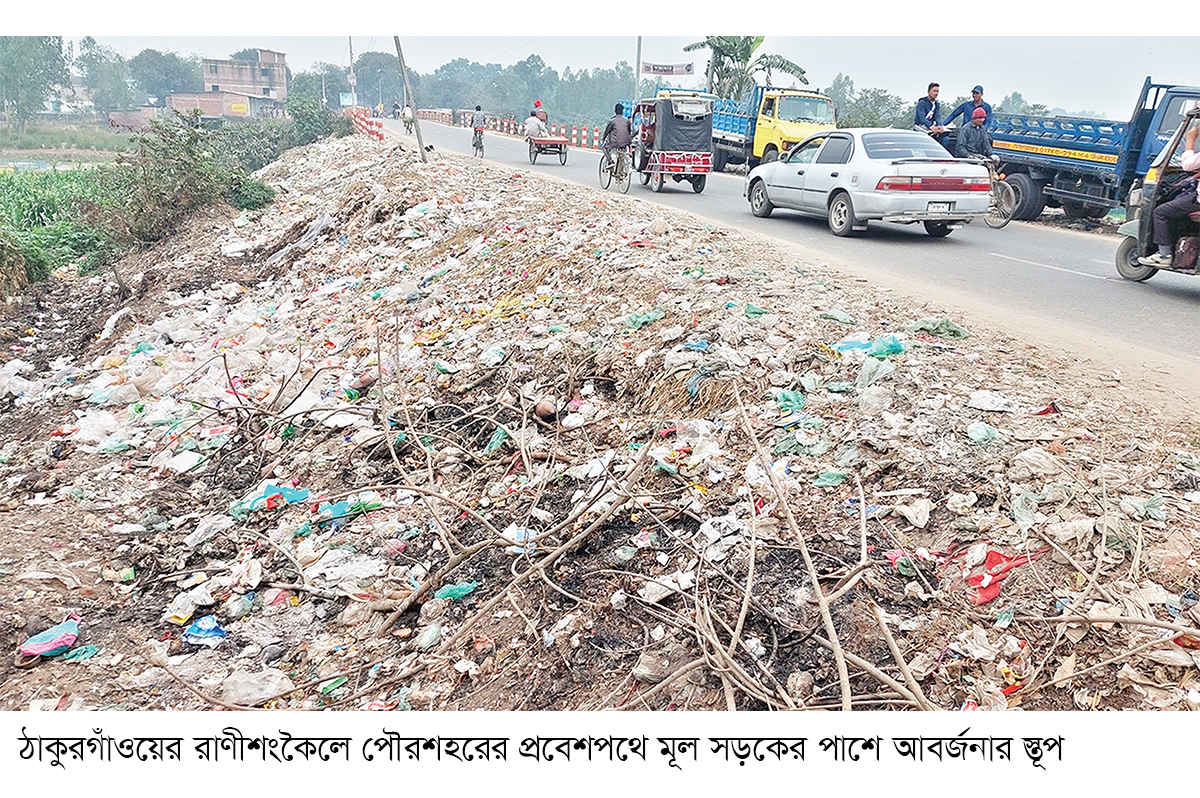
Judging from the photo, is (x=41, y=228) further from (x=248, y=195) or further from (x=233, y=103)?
(x=233, y=103)

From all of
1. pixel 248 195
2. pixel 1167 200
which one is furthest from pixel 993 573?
Result: pixel 248 195

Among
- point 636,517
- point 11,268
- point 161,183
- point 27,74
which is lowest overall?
point 11,268

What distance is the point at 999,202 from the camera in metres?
13.2

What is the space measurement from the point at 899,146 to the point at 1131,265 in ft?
10.7

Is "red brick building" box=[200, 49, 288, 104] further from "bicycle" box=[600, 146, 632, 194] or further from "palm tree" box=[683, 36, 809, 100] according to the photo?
"bicycle" box=[600, 146, 632, 194]

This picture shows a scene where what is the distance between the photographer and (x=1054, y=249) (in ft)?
34.5

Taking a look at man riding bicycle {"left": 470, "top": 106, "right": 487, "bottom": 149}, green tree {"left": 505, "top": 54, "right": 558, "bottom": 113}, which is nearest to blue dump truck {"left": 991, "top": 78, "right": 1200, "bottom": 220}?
man riding bicycle {"left": 470, "top": 106, "right": 487, "bottom": 149}

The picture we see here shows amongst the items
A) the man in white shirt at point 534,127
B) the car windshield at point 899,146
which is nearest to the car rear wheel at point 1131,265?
the car windshield at point 899,146

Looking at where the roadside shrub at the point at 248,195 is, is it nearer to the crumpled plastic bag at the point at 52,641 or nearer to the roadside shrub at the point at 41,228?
the roadside shrub at the point at 41,228

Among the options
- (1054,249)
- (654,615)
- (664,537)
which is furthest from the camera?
(1054,249)

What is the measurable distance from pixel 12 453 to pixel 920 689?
22.5 feet

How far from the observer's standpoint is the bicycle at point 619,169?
14547 millimetres

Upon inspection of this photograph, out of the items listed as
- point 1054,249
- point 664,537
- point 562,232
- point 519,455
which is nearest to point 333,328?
point 562,232
